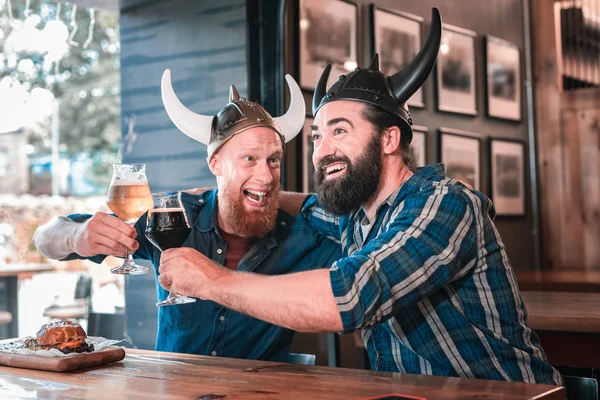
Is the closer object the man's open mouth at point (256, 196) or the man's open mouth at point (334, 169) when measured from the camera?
the man's open mouth at point (334, 169)

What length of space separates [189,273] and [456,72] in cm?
343

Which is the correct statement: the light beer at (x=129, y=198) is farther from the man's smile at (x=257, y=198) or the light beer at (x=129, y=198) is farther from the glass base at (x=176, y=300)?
the man's smile at (x=257, y=198)

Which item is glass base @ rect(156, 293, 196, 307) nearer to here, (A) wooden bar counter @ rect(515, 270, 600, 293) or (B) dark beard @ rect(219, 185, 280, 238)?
(B) dark beard @ rect(219, 185, 280, 238)

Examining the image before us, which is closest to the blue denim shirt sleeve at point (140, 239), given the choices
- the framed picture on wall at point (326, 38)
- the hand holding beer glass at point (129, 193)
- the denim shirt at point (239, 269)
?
the denim shirt at point (239, 269)

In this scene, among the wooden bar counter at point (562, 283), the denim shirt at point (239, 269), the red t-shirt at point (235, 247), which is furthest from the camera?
the wooden bar counter at point (562, 283)

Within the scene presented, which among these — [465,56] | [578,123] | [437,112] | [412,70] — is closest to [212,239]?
[412,70]

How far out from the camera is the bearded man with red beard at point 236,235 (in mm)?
2344

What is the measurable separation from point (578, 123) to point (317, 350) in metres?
2.84

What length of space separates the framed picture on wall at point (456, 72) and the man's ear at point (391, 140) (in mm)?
2464

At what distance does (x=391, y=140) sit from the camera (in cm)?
210

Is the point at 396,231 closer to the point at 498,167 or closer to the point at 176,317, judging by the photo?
the point at 176,317

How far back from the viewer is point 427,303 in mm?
1807

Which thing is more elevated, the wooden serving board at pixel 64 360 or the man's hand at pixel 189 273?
the man's hand at pixel 189 273

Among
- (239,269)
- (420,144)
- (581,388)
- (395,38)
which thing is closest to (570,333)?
(581,388)
